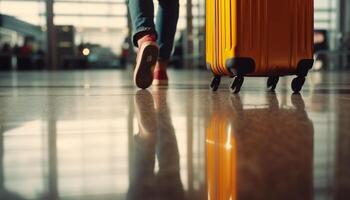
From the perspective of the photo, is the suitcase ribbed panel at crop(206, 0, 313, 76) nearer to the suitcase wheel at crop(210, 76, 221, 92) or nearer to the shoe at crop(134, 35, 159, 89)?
the suitcase wheel at crop(210, 76, 221, 92)

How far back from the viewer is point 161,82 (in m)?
2.71

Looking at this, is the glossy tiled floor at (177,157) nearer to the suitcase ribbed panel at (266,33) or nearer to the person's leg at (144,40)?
the suitcase ribbed panel at (266,33)

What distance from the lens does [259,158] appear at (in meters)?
0.50

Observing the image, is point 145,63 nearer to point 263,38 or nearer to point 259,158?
point 263,38

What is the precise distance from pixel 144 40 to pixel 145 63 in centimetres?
11

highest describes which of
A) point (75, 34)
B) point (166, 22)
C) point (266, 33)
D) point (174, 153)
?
point (75, 34)

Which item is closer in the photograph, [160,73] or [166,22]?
[166,22]

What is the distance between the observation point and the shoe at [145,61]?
190 cm

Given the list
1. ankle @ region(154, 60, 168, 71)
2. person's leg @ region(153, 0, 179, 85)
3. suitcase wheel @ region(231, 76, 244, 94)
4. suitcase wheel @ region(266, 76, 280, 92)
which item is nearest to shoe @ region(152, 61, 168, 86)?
ankle @ region(154, 60, 168, 71)

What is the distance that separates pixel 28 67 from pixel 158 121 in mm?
11368

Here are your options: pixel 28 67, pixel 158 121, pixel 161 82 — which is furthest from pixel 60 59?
pixel 158 121

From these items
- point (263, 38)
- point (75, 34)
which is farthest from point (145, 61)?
point (75, 34)

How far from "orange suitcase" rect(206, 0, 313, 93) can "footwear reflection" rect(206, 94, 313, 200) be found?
81 cm

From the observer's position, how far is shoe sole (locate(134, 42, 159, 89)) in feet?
6.24
